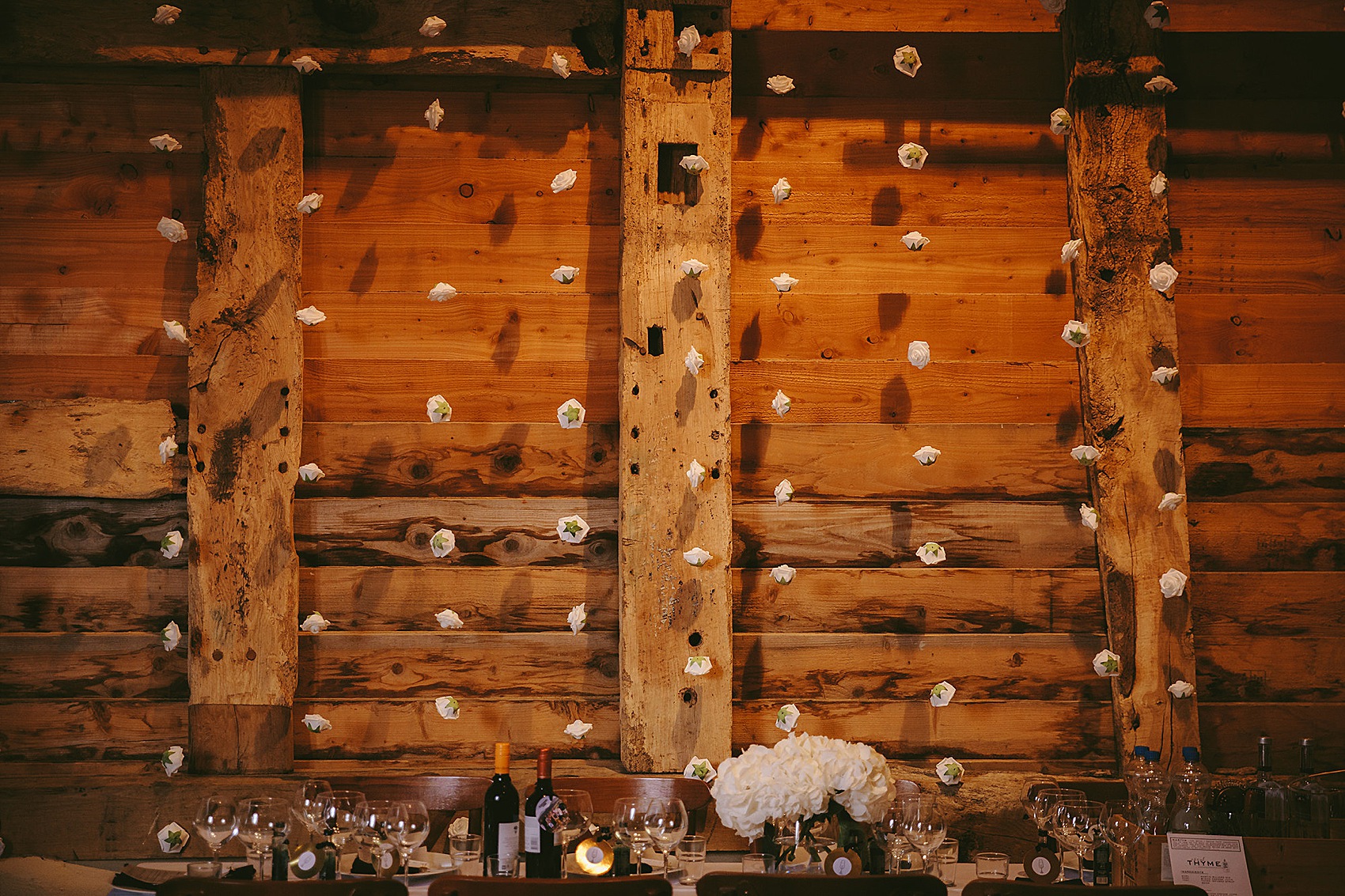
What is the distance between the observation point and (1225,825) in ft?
6.95

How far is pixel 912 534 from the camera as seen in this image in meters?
3.00

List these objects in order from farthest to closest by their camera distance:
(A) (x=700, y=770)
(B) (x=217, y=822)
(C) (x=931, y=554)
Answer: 1. (C) (x=931, y=554)
2. (A) (x=700, y=770)
3. (B) (x=217, y=822)

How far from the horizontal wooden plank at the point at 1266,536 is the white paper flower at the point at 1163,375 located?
41cm

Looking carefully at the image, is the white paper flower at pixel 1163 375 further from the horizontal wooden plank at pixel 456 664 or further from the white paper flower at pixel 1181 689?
the horizontal wooden plank at pixel 456 664

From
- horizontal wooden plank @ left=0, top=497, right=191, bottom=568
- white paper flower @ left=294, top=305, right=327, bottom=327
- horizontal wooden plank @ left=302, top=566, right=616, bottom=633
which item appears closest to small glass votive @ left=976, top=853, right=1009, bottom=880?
horizontal wooden plank @ left=302, top=566, right=616, bottom=633

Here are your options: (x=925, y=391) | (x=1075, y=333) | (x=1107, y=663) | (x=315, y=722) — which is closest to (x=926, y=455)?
(x=925, y=391)

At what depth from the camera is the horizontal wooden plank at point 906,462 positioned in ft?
9.85

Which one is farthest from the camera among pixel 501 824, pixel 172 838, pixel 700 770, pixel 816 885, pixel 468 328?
pixel 468 328

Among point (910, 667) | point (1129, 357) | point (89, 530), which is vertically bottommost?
point (910, 667)

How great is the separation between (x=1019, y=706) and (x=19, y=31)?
11.8 feet

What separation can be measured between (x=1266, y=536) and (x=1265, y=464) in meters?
0.22

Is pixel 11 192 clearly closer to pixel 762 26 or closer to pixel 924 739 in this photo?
pixel 762 26

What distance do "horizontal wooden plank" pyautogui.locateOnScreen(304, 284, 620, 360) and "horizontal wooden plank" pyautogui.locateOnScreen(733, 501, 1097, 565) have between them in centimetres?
74

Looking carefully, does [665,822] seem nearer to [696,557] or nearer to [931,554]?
[696,557]
